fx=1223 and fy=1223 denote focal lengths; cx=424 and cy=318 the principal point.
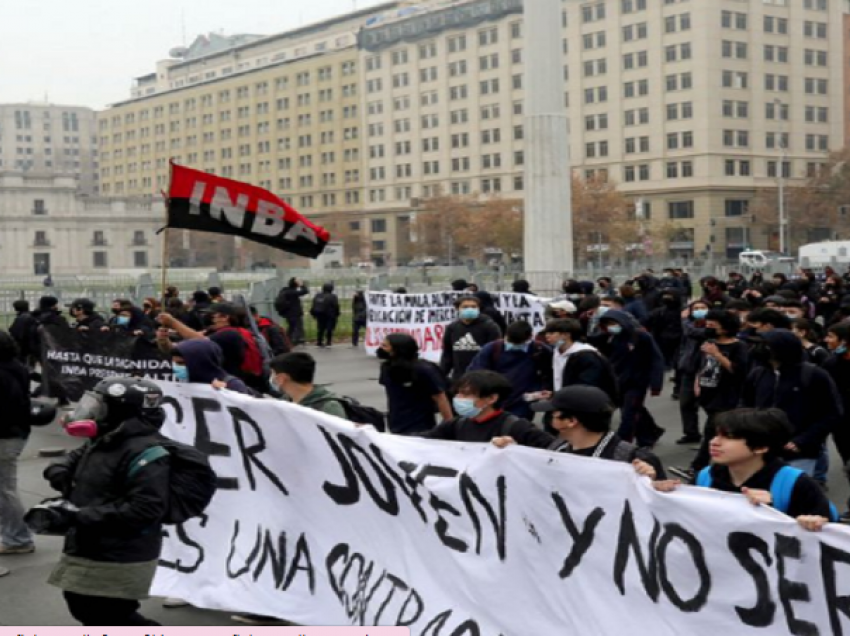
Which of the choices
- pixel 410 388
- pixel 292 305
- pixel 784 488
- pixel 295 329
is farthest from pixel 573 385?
pixel 295 329

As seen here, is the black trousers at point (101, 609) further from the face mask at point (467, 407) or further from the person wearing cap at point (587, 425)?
the face mask at point (467, 407)

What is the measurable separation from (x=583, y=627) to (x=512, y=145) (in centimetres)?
9957

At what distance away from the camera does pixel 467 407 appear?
6102mm

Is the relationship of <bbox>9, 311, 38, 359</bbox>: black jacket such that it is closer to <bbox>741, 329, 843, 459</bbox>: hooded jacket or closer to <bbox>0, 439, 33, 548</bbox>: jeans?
<bbox>0, 439, 33, 548</bbox>: jeans

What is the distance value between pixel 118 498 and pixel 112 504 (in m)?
0.06

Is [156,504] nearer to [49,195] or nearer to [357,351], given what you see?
[357,351]

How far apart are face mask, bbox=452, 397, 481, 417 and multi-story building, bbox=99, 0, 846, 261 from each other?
7963 centimetres

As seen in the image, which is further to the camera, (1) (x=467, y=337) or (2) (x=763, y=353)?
(1) (x=467, y=337)

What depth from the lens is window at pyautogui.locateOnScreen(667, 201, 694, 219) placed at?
91.2 meters

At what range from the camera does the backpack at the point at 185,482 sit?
4824 mm

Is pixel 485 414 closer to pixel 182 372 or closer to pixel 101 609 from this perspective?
pixel 101 609

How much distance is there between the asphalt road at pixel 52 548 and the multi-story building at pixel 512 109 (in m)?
69.9

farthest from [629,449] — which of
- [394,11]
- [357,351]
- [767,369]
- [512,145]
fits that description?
[394,11]

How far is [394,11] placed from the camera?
118875 millimetres
